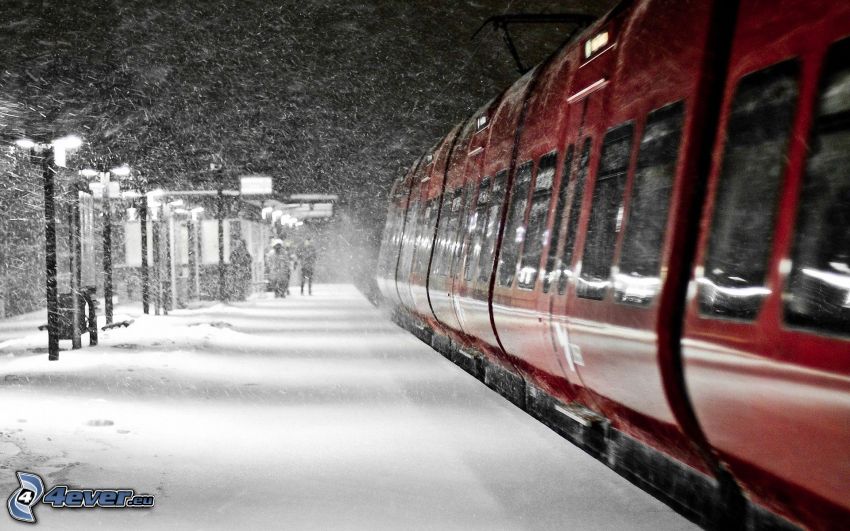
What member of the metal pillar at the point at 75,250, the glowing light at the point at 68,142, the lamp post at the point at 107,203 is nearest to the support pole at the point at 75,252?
the metal pillar at the point at 75,250

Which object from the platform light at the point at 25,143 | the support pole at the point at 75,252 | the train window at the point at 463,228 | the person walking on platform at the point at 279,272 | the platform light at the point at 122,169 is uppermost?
the platform light at the point at 25,143

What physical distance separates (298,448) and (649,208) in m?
3.52

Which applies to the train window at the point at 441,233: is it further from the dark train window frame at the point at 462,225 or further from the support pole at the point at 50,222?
the support pole at the point at 50,222

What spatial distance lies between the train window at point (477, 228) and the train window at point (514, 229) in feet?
4.55

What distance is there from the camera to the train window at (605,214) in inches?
239

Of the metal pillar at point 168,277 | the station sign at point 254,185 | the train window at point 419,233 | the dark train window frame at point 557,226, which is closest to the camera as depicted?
the dark train window frame at point 557,226

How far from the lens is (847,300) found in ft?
11.3

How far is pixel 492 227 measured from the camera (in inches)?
420

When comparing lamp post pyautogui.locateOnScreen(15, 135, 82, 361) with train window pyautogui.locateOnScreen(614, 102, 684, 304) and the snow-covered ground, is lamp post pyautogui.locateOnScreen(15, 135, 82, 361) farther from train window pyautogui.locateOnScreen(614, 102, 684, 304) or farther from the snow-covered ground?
train window pyautogui.locateOnScreen(614, 102, 684, 304)

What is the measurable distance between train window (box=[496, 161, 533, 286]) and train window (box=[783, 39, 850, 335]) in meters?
5.03

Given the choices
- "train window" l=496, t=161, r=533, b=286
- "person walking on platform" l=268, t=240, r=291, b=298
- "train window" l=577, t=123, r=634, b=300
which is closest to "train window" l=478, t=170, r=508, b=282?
"train window" l=496, t=161, r=533, b=286

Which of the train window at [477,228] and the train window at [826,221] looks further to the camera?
the train window at [477,228]

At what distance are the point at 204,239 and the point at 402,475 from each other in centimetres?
2362

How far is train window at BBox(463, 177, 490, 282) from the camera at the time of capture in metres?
11.3
